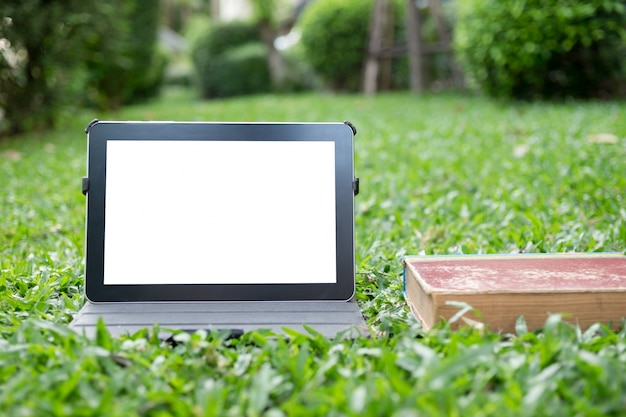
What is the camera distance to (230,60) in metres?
12.6

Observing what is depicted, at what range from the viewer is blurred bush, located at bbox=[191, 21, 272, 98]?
12.6 metres

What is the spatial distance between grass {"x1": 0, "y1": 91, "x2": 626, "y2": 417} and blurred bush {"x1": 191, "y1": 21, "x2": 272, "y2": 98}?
8.67m

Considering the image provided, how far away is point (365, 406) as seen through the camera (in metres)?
1.08

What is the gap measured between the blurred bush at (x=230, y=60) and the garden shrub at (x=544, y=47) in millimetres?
6181

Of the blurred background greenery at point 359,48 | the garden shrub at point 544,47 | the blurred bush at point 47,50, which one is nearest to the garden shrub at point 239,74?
the blurred background greenery at point 359,48

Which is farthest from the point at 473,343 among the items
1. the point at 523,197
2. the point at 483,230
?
the point at 523,197

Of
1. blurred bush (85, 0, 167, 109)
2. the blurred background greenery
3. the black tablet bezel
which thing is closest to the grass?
the black tablet bezel

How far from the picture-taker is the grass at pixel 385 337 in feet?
3.64

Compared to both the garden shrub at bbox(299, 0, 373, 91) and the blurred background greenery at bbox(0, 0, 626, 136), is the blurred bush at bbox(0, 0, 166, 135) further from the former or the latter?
the garden shrub at bbox(299, 0, 373, 91)

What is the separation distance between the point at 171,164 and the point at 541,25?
17.6 ft

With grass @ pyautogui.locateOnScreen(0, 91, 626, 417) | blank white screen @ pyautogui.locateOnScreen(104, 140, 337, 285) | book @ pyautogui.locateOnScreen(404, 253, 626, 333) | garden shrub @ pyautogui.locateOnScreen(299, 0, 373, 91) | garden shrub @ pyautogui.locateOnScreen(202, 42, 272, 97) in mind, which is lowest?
grass @ pyautogui.locateOnScreen(0, 91, 626, 417)

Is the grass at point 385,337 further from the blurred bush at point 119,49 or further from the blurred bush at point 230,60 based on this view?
the blurred bush at point 230,60

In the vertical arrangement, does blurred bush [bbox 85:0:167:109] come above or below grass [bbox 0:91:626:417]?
above

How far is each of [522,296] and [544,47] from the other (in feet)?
17.3
